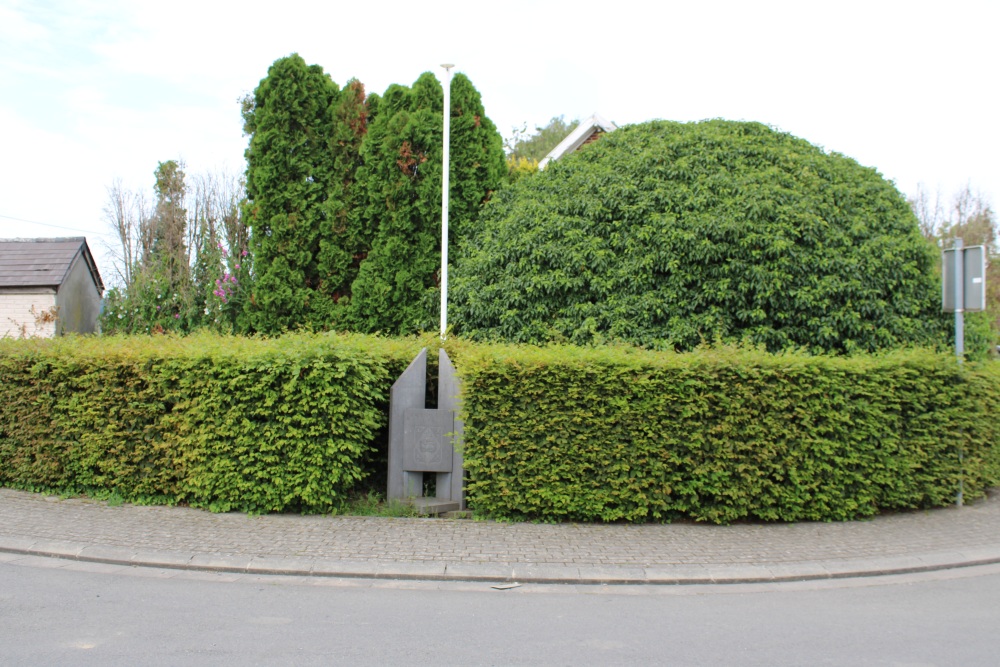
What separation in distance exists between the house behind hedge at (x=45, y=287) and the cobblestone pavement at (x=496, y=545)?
10293 millimetres

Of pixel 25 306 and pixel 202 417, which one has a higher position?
pixel 25 306

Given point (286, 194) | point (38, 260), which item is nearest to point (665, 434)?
point (286, 194)

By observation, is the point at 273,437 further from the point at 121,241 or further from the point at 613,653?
the point at 121,241

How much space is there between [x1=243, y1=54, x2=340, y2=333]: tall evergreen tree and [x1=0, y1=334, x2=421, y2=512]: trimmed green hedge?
5458 mm

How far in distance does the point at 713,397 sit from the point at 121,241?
2956 cm

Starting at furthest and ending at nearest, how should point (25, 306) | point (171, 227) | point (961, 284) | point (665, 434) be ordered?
point (171, 227) → point (25, 306) → point (961, 284) → point (665, 434)

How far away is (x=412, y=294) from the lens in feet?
48.5

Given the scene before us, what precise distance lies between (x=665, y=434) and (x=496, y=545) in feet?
7.20

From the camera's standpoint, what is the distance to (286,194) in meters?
15.1

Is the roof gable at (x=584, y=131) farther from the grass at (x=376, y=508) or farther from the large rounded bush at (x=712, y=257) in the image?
the grass at (x=376, y=508)

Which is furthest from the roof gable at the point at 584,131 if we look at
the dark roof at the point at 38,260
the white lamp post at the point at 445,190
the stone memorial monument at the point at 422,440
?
the dark roof at the point at 38,260

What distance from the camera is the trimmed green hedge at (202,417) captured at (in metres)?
8.26

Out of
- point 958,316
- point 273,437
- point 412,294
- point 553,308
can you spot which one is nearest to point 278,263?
point 412,294

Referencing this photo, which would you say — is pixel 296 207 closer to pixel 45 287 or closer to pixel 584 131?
pixel 584 131
